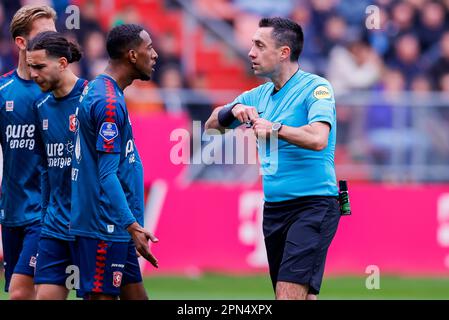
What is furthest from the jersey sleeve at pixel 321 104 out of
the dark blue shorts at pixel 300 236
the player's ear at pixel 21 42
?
the player's ear at pixel 21 42

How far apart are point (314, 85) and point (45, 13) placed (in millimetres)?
2222

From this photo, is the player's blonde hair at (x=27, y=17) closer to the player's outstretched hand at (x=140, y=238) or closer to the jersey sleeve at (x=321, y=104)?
the player's outstretched hand at (x=140, y=238)

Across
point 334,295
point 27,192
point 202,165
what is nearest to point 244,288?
point 334,295

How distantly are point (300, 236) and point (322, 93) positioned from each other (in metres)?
1.02

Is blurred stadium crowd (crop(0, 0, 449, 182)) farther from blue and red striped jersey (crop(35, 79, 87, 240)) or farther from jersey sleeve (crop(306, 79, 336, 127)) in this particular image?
jersey sleeve (crop(306, 79, 336, 127))

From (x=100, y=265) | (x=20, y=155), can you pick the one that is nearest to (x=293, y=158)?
(x=100, y=265)

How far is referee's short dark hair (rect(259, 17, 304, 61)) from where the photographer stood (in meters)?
7.50

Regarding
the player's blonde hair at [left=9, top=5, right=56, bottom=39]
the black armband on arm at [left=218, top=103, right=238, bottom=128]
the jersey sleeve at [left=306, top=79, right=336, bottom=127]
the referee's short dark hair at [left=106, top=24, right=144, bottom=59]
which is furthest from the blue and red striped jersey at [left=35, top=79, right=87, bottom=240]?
the jersey sleeve at [left=306, top=79, right=336, bottom=127]

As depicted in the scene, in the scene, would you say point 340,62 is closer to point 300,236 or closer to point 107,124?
point 300,236

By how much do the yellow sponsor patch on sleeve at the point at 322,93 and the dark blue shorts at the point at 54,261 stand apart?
6.56ft

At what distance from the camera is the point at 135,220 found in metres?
6.76

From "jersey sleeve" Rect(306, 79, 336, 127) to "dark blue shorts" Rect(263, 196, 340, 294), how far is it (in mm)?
618

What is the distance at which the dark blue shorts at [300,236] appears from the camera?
7.12 m

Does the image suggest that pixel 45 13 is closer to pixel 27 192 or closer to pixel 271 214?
pixel 27 192
